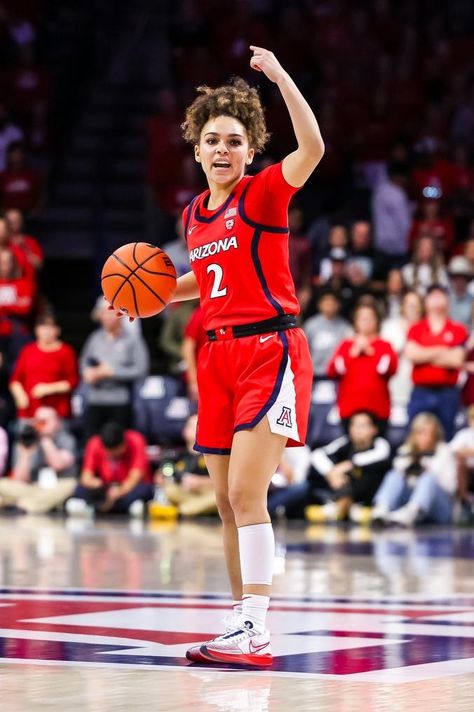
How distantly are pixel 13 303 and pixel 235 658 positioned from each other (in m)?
11.0

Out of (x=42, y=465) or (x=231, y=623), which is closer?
(x=231, y=623)

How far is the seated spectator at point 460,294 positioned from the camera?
49.5 feet

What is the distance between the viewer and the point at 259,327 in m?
Answer: 5.90

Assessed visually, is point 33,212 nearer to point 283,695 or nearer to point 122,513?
point 122,513

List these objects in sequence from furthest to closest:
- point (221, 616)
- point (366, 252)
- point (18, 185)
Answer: point (18, 185)
point (366, 252)
point (221, 616)

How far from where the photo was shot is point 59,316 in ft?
60.4

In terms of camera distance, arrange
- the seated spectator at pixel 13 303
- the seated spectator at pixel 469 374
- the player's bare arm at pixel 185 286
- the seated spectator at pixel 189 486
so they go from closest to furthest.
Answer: the player's bare arm at pixel 185 286 → the seated spectator at pixel 469 374 → the seated spectator at pixel 189 486 → the seated spectator at pixel 13 303

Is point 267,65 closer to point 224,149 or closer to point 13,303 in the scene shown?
point 224,149

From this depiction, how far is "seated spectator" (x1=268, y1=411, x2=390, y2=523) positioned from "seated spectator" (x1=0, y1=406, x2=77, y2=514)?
2.20 m

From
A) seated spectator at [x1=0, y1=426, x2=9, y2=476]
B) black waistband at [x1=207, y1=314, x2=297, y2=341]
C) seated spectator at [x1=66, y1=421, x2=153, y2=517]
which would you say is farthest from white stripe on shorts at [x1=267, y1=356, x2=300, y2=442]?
seated spectator at [x1=0, y1=426, x2=9, y2=476]

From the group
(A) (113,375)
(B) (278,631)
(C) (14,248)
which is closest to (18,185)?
(C) (14,248)

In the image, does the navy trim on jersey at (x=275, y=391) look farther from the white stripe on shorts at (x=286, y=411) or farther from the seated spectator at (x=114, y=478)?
the seated spectator at (x=114, y=478)

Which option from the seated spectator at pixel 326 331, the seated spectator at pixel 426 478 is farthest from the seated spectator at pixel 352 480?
the seated spectator at pixel 326 331

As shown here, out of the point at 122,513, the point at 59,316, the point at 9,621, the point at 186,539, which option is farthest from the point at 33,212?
the point at 9,621
